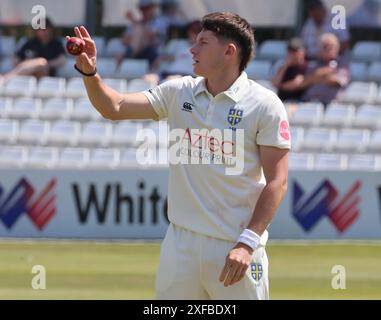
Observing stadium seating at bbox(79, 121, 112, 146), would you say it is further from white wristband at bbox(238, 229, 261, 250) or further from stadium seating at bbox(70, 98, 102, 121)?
white wristband at bbox(238, 229, 261, 250)

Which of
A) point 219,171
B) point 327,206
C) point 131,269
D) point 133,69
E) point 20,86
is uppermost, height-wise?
point 133,69

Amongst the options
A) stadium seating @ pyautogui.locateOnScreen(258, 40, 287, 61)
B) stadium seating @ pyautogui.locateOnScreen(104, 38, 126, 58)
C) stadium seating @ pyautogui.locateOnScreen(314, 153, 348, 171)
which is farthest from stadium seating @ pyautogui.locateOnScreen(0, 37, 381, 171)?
stadium seating @ pyautogui.locateOnScreen(104, 38, 126, 58)

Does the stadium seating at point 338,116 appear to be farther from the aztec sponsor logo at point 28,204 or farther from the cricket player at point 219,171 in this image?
the cricket player at point 219,171

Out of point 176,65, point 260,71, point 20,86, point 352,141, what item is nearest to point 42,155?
point 20,86

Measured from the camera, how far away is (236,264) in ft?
18.3

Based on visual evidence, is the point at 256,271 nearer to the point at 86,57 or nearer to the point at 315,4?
the point at 86,57

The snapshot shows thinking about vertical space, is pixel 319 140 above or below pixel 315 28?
below

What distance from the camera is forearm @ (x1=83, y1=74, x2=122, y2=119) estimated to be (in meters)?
5.80

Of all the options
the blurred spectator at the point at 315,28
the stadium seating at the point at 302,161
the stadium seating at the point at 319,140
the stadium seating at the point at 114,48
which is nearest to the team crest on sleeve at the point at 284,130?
the stadium seating at the point at 302,161

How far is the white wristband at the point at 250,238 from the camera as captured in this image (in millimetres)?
5629

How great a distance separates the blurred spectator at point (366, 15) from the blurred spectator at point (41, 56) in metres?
5.09

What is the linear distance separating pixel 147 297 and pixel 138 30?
9365 millimetres

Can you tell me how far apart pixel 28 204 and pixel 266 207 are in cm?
973

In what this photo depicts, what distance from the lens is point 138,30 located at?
19.0 m
